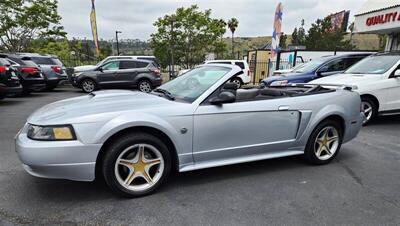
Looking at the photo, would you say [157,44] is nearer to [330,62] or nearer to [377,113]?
[330,62]

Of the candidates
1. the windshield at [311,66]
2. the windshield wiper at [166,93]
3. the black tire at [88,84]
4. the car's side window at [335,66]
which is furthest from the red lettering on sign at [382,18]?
the black tire at [88,84]

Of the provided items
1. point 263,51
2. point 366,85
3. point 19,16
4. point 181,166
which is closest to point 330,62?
point 366,85

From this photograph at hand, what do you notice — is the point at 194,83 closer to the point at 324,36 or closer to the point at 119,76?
the point at 119,76

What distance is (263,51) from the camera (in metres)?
21.3

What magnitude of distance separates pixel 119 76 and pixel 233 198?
11003mm

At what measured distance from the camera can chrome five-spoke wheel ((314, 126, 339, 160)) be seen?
156 inches

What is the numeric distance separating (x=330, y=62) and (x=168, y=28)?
67.1ft

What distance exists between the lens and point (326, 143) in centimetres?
401

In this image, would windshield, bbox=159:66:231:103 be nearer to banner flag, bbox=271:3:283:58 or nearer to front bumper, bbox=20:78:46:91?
front bumper, bbox=20:78:46:91

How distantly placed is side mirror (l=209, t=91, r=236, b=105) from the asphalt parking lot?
1.02 meters

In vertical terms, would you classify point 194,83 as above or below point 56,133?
Result: above

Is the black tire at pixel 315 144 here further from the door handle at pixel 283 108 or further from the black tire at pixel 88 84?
the black tire at pixel 88 84

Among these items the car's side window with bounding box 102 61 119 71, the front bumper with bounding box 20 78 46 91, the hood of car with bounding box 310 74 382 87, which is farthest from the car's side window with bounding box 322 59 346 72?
the front bumper with bounding box 20 78 46 91

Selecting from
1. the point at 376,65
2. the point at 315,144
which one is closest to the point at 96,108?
the point at 315,144
